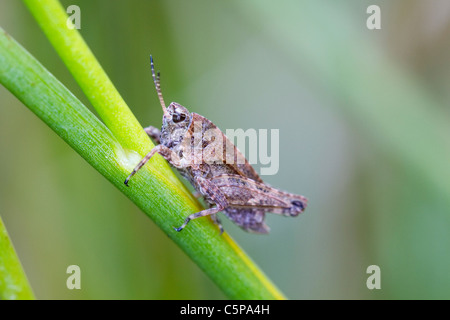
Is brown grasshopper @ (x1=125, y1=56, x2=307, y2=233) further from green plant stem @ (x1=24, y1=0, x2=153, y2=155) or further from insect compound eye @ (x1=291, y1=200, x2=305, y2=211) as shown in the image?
green plant stem @ (x1=24, y1=0, x2=153, y2=155)

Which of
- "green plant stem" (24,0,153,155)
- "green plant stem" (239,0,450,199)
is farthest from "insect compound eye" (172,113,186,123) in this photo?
"green plant stem" (24,0,153,155)

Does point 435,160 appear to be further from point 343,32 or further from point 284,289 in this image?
point 284,289

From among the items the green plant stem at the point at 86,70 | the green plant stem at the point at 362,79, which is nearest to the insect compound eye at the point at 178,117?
the green plant stem at the point at 362,79

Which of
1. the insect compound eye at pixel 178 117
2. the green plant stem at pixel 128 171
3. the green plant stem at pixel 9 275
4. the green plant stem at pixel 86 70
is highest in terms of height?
the insect compound eye at pixel 178 117

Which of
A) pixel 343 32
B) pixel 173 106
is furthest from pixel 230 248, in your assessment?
pixel 343 32

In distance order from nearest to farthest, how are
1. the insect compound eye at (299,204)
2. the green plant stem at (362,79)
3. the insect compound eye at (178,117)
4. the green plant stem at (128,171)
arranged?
1. the green plant stem at (128,171)
2. the green plant stem at (362,79)
3. the insect compound eye at (178,117)
4. the insect compound eye at (299,204)

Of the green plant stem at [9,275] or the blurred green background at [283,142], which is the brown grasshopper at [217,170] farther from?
the green plant stem at [9,275]
